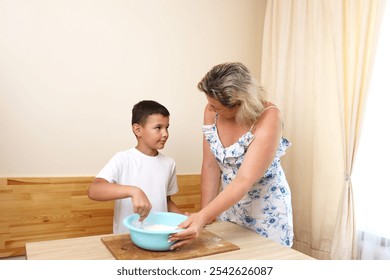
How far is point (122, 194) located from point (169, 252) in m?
0.31

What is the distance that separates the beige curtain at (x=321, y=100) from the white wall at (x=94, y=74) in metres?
0.41

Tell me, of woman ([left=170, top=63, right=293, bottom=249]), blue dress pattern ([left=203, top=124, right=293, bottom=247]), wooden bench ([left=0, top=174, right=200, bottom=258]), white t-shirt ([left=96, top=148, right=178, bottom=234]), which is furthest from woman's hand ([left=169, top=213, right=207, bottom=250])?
wooden bench ([left=0, top=174, right=200, bottom=258])

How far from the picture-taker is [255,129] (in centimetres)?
137

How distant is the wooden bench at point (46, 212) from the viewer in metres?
1.70

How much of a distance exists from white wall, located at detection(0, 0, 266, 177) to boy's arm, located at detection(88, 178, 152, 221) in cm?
50

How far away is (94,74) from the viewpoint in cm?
187

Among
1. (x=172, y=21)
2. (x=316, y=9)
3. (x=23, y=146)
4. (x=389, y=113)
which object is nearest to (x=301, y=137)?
(x=389, y=113)

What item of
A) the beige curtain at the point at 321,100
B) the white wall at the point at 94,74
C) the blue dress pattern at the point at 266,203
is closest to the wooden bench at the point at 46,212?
the white wall at the point at 94,74

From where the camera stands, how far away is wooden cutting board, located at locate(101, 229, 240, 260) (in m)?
1.04

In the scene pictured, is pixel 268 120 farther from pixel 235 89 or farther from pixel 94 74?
pixel 94 74

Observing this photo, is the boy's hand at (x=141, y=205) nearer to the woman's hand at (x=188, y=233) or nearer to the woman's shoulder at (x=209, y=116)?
the woman's hand at (x=188, y=233)

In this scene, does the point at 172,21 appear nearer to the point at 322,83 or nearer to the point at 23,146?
the point at 322,83

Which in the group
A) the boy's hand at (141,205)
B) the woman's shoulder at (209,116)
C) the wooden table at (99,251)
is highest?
the woman's shoulder at (209,116)

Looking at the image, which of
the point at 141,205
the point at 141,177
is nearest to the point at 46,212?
the point at 141,177
